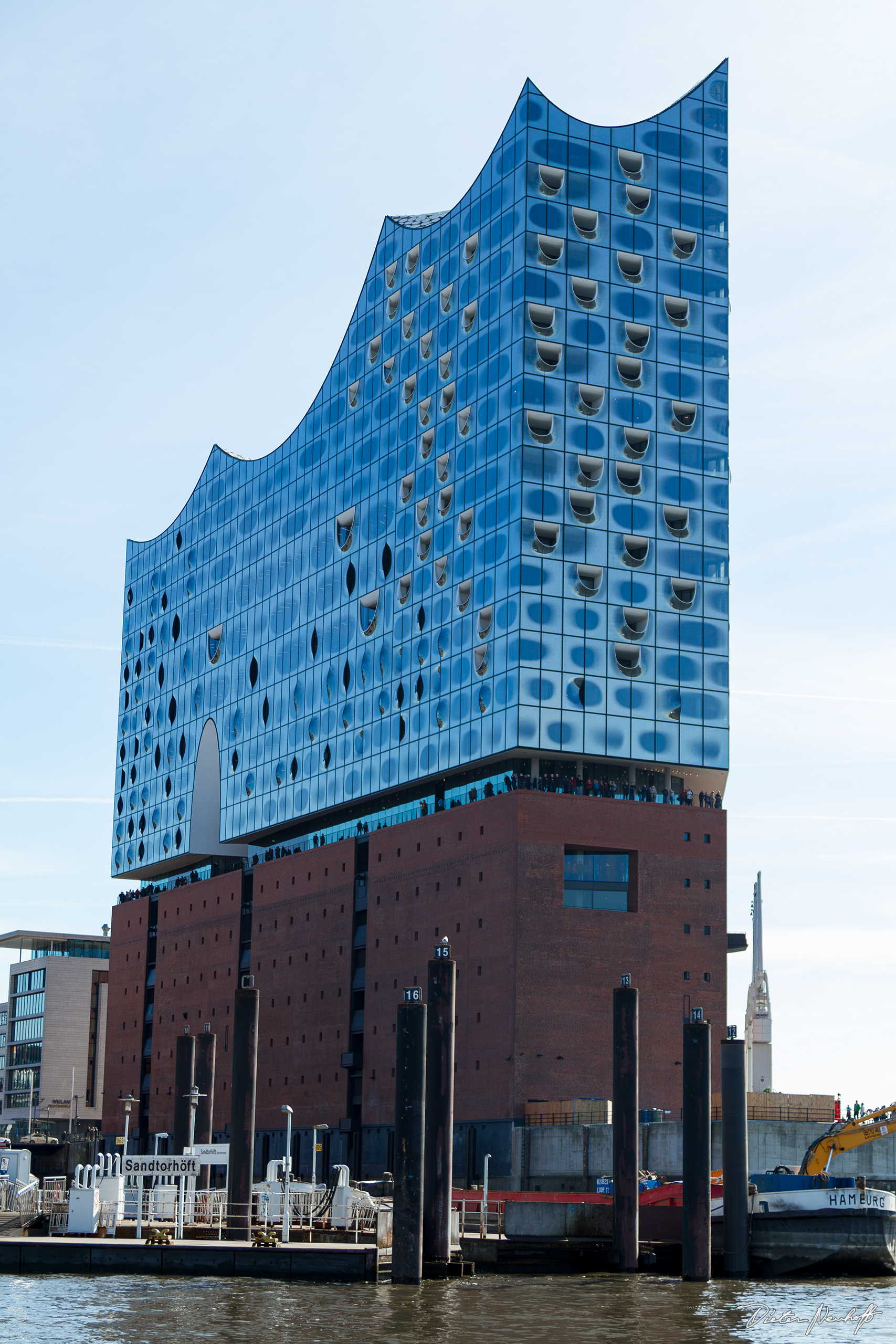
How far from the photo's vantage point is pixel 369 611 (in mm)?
112000

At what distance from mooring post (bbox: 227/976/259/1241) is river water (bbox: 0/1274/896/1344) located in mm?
3483

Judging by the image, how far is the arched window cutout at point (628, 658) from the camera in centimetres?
9538

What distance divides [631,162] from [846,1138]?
186 ft

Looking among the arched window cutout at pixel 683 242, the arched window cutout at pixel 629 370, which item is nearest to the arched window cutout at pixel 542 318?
the arched window cutout at pixel 629 370

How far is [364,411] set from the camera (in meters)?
117

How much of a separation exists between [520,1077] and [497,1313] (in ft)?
138

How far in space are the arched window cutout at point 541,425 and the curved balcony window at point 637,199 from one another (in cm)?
1349

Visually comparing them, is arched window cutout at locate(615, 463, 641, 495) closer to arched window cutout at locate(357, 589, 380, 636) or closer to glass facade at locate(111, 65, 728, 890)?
glass facade at locate(111, 65, 728, 890)

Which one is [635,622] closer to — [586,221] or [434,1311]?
[586,221]

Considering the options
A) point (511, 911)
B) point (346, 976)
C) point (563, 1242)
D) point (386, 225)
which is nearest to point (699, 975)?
point (511, 911)

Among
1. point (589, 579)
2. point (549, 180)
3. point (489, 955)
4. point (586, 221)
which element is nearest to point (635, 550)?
point (589, 579)

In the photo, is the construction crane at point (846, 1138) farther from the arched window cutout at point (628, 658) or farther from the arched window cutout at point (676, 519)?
the arched window cutout at point (676, 519)

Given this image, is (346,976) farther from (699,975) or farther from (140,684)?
(140,684)

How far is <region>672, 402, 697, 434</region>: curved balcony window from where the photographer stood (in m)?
99.9
